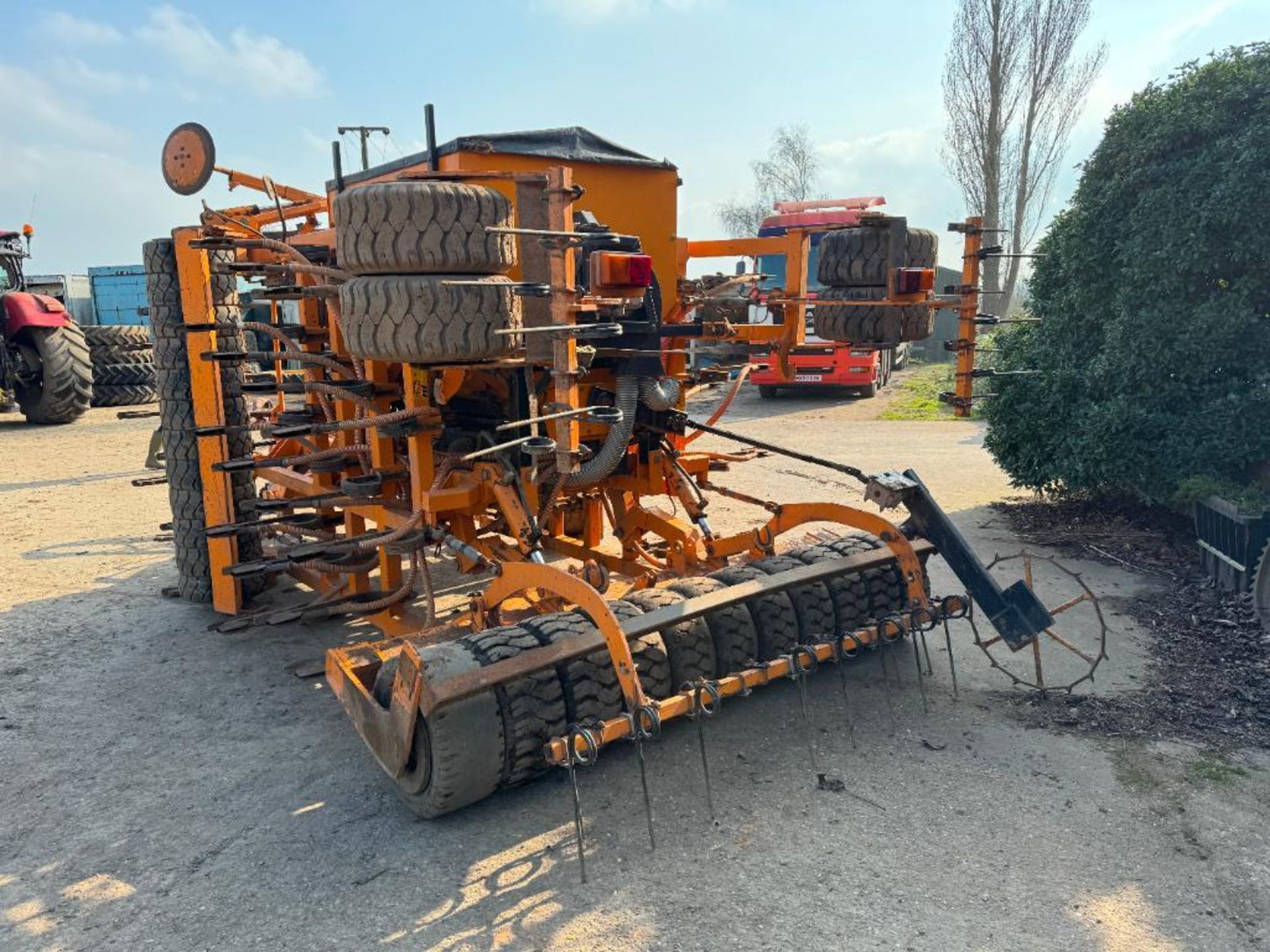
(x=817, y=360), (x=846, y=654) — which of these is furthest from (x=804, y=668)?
(x=817, y=360)

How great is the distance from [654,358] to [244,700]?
8.01ft

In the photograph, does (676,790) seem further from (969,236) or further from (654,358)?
(969,236)

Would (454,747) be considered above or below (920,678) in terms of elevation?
above

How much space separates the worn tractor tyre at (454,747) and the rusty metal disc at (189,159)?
11.9 ft

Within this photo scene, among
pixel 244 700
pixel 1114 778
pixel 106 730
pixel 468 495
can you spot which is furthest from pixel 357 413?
Result: pixel 1114 778

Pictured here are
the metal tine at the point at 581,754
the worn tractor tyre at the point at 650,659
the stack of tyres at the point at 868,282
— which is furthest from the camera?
the stack of tyres at the point at 868,282

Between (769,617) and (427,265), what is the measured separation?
1.90 m

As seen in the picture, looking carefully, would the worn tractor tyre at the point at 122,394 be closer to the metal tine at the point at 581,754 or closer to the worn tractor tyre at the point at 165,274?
the worn tractor tyre at the point at 165,274

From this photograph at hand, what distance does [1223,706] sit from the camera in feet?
13.0

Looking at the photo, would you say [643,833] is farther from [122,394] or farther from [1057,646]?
[122,394]

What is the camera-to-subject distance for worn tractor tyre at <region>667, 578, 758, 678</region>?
11.6 feet

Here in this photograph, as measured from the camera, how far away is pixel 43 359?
12984 millimetres

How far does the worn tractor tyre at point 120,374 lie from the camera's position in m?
15.6

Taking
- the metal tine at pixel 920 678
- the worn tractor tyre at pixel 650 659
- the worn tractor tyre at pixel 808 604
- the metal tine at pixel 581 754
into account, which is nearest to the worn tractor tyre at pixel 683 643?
the worn tractor tyre at pixel 650 659
